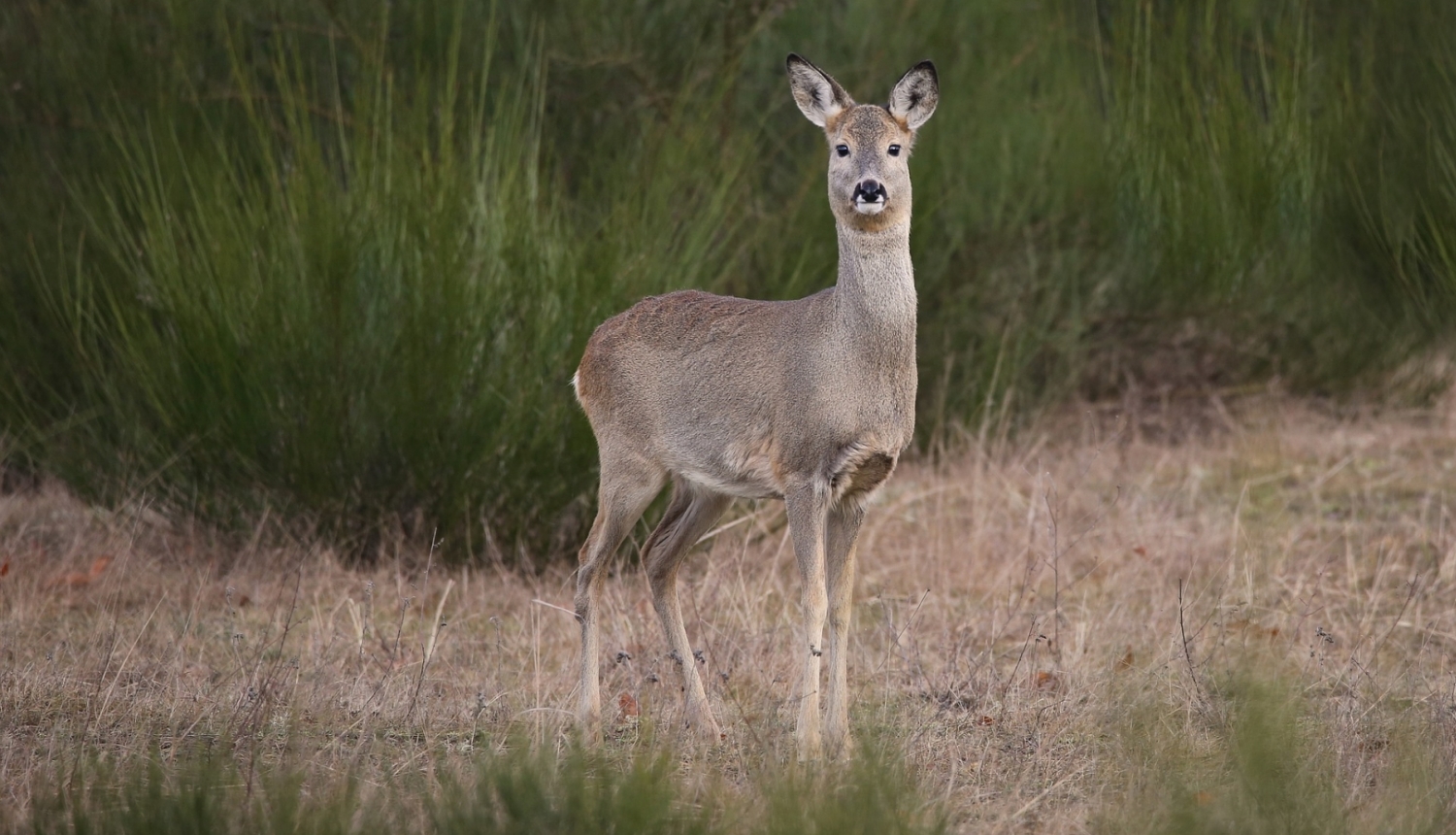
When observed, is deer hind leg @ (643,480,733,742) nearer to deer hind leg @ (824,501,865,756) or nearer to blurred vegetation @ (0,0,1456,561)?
deer hind leg @ (824,501,865,756)

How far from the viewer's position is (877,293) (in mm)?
4848

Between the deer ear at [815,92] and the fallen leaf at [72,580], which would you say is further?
the fallen leaf at [72,580]

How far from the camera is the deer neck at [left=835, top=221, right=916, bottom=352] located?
483 cm

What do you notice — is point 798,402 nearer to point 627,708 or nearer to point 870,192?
point 870,192

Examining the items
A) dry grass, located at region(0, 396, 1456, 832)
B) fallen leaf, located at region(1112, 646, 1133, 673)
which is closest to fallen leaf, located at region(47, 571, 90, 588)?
dry grass, located at region(0, 396, 1456, 832)

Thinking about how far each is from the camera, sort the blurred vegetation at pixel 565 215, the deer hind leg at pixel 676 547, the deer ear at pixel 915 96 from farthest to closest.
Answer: the blurred vegetation at pixel 565 215, the deer hind leg at pixel 676 547, the deer ear at pixel 915 96

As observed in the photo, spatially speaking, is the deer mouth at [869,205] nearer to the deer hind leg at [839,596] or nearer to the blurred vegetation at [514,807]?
the deer hind leg at [839,596]

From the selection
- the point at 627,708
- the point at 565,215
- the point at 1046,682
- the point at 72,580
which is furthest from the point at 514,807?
the point at 565,215

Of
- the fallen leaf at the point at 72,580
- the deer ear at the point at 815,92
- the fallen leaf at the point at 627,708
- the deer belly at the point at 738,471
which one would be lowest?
the fallen leaf at the point at 72,580

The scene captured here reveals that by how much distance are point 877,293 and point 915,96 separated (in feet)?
2.38

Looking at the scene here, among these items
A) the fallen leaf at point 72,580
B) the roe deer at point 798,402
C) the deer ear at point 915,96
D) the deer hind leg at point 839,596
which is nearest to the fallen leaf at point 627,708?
the roe deer at point 798,402

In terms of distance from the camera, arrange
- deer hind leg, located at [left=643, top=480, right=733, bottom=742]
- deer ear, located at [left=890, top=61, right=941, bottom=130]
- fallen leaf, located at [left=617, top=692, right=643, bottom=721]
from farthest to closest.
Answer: deer hind leg, located at [left=643, top=480, right=733, bottom=742] < fallen leaf, located at [left=617, top=692, right=643, bottom=721] < deer ear, located at [left=890, top=61, right=941, bottom=130]

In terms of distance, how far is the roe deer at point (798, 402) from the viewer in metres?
4.79

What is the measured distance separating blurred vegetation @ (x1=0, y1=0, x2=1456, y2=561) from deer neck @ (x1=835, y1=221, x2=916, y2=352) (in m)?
2.37
